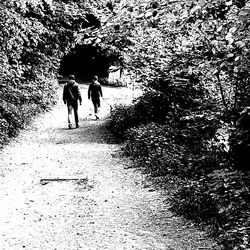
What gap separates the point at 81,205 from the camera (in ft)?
27.3

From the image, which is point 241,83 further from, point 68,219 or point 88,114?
point 88,114

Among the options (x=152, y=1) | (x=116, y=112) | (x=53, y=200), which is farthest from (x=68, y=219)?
(x=116, y=112)

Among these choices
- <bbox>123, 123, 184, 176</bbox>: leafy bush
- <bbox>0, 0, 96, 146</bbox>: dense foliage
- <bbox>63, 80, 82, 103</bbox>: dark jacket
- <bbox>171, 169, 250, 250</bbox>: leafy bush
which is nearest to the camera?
<bbox>171, 169, 250, 250</bbox>: leafy bush

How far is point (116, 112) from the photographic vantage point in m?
17.8

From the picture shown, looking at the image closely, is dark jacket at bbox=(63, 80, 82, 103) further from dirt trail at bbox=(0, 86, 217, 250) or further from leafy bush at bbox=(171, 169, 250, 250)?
leafy bush at bbox=(171, 169, 250, 250)

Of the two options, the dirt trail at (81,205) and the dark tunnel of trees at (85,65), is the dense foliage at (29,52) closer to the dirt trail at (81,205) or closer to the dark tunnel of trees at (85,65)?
the dirt trail at (81,205)

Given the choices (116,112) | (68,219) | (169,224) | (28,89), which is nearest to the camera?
(169,224)

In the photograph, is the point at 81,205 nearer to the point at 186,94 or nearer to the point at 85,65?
the point at 186,94

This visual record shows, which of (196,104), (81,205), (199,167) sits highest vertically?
(196,104)

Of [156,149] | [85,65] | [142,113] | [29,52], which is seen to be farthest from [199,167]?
[85,65]

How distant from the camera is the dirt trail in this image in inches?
257

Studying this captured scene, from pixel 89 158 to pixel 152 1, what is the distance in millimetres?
8679

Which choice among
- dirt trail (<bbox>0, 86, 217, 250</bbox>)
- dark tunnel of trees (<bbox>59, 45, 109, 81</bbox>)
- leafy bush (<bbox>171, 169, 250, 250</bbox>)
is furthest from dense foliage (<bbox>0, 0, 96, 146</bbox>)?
dark tunnel of trees (<bbox>59, 45, 109, 81</bbox>)

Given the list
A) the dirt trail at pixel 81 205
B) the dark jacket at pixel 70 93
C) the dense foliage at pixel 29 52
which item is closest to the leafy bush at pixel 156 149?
the dirt trail at pixel 81 205
